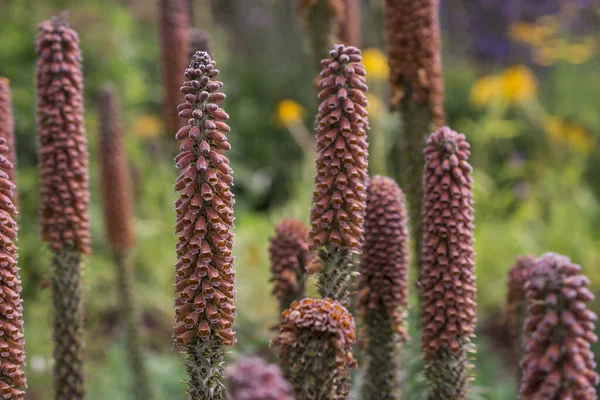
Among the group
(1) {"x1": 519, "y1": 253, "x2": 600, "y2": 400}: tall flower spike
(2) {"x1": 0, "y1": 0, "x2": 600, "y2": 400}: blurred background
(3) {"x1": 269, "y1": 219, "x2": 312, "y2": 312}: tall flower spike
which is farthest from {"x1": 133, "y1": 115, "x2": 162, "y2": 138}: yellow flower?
(1) {"x1": 519, "y1": 253, "x2": 600, "y2": 400}: tall flower spike

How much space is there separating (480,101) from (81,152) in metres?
7.20

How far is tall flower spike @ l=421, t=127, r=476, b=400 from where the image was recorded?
2.26 meters

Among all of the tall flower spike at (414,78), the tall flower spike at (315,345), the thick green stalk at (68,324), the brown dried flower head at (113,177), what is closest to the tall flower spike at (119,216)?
the brown dried flower head at (113,177)

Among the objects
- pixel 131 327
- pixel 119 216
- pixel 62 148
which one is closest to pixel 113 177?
pixel 119 216

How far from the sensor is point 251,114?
12.0 meters

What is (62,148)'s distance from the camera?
8.85ft

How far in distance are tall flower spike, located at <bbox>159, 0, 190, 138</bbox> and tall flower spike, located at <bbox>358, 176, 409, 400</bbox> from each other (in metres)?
2.81

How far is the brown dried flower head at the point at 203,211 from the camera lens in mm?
1884

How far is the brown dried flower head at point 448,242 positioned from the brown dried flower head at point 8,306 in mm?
1169

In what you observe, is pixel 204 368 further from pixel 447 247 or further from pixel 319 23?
pixel 319 23

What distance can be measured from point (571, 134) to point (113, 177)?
5.78m

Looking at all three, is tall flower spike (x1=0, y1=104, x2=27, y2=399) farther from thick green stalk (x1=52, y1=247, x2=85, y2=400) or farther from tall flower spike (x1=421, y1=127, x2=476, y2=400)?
tall flower spike (x1=421, y1=127, x2=476, y2=400)

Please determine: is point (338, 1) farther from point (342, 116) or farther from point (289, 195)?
point (289, 195)

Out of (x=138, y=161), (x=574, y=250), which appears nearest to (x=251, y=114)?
(x=138, y=161)
